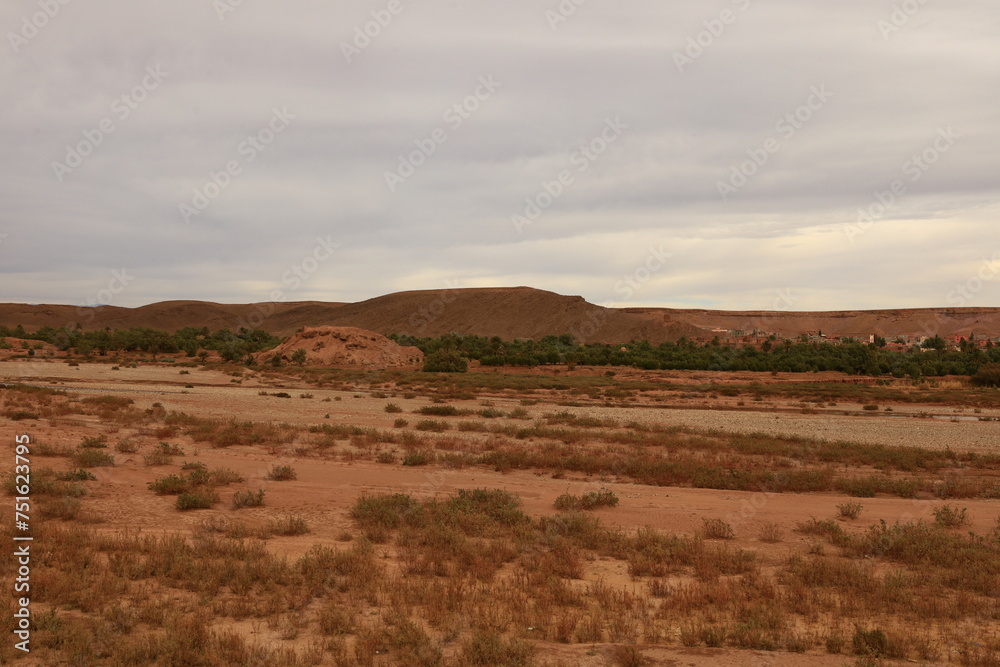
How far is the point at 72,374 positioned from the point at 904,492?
157 ft

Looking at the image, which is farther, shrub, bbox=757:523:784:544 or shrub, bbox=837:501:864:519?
shrub, bbox=837:501:864:519

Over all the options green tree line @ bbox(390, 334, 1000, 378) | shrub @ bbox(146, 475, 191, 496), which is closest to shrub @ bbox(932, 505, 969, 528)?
shrub @ bbox(146, 475, 191, 496)

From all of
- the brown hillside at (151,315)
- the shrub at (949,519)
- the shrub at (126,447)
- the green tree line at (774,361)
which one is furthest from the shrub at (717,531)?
the brown hillside at (151,315)

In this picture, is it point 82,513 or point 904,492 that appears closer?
point 82,513

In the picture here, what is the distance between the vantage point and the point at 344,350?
64188 mm

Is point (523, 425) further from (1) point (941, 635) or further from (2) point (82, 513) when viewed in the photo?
(1) point (941, 635)

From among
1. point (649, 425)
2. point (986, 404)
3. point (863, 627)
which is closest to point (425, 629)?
point (863, 627)

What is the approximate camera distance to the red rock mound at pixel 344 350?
2459 inches

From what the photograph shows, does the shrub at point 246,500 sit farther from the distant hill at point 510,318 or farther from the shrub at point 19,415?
the distant hill at point 510,318

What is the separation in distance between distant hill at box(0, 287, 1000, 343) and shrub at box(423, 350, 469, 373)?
67910 millimetres

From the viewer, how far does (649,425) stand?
24.2 m

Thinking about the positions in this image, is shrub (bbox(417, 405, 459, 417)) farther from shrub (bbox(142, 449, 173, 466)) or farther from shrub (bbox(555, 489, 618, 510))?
shrub (bbox(555, 489, 618, 510))

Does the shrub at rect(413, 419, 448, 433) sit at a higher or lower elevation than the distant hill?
lower

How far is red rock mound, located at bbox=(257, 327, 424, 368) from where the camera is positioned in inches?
2459
